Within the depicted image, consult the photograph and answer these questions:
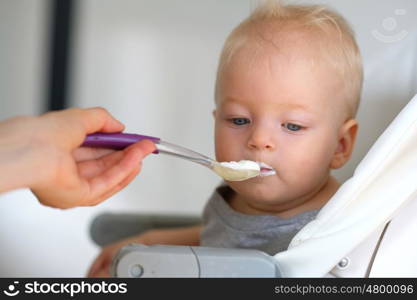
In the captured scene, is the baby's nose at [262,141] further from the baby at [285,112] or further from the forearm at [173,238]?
the forearm at [173,238]

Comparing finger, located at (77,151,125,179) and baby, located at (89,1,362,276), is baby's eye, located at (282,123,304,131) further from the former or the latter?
finger, located at (77,151,125,179)

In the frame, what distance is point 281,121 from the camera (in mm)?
737

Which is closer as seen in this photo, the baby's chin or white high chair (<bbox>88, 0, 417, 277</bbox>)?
white high chair (<bbox>88, 0, 417, 277</bbox>)

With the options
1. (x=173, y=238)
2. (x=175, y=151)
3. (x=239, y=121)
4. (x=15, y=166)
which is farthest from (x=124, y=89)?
(x=15, y=166)

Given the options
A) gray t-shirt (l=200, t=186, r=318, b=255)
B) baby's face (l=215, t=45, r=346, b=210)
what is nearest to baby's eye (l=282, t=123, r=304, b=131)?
baby's face (l=215, t=45, r=346, b=210)

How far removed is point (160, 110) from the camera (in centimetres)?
158

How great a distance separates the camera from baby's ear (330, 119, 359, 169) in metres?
0.81

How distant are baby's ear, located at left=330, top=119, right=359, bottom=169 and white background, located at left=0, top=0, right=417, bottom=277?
1.07 feet

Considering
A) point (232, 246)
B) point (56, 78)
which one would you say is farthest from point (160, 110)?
point (232, 246)

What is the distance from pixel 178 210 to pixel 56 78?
1.64 ft

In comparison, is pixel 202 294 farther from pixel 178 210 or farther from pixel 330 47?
pixel 178 210

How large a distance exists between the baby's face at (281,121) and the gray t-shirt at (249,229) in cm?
3

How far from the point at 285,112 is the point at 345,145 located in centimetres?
12

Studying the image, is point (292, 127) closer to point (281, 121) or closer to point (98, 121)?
point (281, 121)
